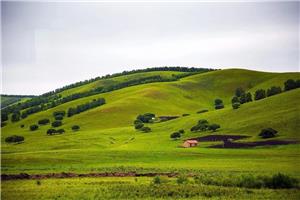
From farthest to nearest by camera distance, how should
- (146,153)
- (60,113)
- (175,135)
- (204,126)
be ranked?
(60,113), (204,126), (175,135), (146,153)

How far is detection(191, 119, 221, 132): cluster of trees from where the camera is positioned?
101750 mm

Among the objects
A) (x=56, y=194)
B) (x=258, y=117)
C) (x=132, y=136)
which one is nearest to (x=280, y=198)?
(x=56, y=194)

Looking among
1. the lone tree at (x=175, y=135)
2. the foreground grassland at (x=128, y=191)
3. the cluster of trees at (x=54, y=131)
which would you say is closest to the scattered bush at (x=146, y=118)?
the cluster of trees at (x=54, y=131)

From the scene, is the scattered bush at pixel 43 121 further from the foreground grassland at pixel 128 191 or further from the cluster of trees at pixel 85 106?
the foreground grassland at pixel 128 191

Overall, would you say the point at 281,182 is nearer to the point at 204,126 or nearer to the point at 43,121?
the point at 204,126

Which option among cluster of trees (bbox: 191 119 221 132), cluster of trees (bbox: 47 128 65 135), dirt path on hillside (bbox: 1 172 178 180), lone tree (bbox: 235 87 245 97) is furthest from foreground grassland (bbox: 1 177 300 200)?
lone tree (bbox: 235 87 245 97)

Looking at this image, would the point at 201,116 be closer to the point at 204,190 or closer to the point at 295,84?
the point at 295,84

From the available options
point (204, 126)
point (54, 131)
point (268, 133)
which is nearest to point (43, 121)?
point (54, 131)

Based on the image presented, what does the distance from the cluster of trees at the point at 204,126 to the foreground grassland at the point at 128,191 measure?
Result: 2374 inches

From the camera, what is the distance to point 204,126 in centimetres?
10419

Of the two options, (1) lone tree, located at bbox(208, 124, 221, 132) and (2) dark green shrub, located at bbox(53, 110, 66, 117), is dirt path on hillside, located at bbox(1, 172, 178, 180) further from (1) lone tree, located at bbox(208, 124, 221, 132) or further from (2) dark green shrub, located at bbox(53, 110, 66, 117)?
(2) dark green shrub, located at bbox(53, 110, 66, 117)

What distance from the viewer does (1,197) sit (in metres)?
34.8

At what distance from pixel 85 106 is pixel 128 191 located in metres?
138

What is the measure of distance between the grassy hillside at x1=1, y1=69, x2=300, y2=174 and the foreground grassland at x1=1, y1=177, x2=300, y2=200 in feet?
A: 40.6
